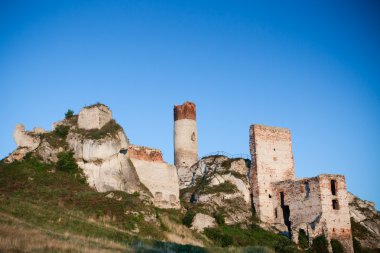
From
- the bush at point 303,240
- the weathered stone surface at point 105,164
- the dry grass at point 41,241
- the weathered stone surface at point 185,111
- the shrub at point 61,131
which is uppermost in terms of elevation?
the weathered stone surface at point 185,111

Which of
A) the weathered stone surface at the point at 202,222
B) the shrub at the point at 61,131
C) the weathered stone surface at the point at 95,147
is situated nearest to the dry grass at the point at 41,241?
the weathered stone surface at the point at 95,147

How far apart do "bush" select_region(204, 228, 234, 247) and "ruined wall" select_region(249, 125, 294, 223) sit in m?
8.59

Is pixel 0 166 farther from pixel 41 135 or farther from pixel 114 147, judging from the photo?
pixel 114 147

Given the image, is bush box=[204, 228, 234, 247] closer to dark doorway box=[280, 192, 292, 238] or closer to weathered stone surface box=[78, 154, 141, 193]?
weathered stone surface box=[78, 154, 141, 193]

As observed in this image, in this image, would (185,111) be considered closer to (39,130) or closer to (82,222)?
(39,130)

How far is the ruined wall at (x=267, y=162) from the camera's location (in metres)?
42.8

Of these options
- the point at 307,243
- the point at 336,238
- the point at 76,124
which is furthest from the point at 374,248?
the point at 76,124

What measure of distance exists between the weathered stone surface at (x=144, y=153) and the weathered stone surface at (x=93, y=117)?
320cm

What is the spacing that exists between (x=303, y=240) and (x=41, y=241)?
2697 cm

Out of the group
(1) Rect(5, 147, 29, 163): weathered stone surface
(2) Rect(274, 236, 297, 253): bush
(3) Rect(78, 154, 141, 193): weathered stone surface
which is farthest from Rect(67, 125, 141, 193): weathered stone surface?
(2) Rect(274, 236, 297, 253): bush

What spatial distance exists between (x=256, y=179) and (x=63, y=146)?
17959 mm

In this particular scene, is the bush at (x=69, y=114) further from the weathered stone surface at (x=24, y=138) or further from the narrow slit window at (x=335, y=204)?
the narrow slit window at (x=335, y=204)

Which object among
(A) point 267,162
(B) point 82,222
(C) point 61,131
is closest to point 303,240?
(A) point 267,162

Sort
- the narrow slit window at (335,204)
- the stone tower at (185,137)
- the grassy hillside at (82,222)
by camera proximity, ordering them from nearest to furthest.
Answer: the grassy hillside at (82,222) < the narrow slit window at (335,204) < the stone tower at (185,137)
